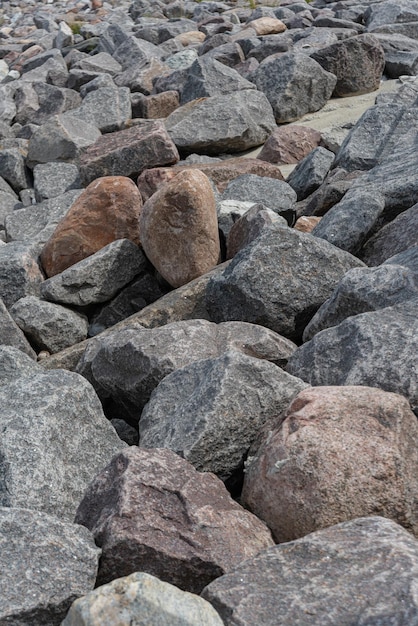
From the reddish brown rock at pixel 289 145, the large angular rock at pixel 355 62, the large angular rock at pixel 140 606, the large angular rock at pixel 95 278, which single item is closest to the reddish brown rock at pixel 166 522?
the large angular rock at pixel 140 606

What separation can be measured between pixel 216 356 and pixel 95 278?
1.78 metres

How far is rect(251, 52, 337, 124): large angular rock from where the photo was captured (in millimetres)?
8758

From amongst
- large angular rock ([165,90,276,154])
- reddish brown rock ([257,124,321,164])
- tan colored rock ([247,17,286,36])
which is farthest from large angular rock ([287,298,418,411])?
tan colored rock ([247,17,286,36])

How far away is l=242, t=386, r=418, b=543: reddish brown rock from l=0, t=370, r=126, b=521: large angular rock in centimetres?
65

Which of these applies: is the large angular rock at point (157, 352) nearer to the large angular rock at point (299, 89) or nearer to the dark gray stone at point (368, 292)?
the dark gray stone at point (368, 292)

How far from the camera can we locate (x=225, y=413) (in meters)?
A: 3.12

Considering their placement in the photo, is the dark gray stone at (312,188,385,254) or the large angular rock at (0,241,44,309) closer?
the dark gray stone at (312,188,385,254)

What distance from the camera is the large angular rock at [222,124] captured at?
7945 millimetres

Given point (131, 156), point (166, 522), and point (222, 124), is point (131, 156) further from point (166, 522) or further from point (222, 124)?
point (166, 522)

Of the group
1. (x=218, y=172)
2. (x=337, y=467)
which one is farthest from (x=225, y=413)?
(x=218, y=172)

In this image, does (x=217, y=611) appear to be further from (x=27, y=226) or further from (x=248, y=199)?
(x=27, y=226)

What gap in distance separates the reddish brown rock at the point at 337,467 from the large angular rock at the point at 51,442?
65 centimetres

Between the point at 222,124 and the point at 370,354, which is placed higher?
the point at 370,354

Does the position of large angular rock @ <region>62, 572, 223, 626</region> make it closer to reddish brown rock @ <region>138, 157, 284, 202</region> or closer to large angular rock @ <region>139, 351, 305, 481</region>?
large angular rock @ <region>139, 351, 305, 481</region>
